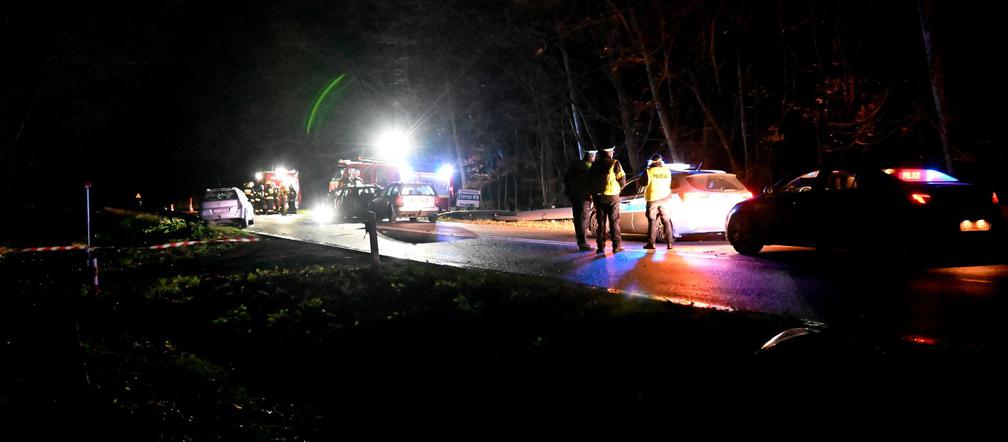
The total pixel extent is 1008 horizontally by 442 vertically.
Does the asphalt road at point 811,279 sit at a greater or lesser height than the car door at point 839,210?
lesser

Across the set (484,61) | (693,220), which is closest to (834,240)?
(693,220)

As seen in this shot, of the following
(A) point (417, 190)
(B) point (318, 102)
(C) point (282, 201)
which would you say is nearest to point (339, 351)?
(A) point (417, 190)

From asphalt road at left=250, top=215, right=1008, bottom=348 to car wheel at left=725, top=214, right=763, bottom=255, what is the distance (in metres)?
0.27

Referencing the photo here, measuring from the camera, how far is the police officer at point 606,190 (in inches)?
455

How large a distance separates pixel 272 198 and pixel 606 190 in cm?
2825

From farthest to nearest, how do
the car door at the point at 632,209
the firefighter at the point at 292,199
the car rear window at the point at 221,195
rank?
the firefighter at the point at 292,199 < the car rear window at the point at 221,195 < the car door at the point at 632,209

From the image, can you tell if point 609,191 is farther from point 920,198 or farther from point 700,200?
point 920,198

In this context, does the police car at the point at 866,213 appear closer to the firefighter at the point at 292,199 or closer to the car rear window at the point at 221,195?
the car rear window at the point at 221,195

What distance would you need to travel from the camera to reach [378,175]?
36.8m

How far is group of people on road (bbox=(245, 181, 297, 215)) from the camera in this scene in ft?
116

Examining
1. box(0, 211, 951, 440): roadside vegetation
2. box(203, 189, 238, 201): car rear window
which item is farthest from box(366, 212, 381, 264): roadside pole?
box(203, 189, 238, 201): car rear window

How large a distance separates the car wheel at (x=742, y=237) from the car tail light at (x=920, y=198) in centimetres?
244

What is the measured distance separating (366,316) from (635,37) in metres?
17.5

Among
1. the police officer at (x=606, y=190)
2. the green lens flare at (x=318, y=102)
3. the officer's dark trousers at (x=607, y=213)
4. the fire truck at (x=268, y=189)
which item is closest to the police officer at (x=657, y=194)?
the police officer at (x=606, y=190)
